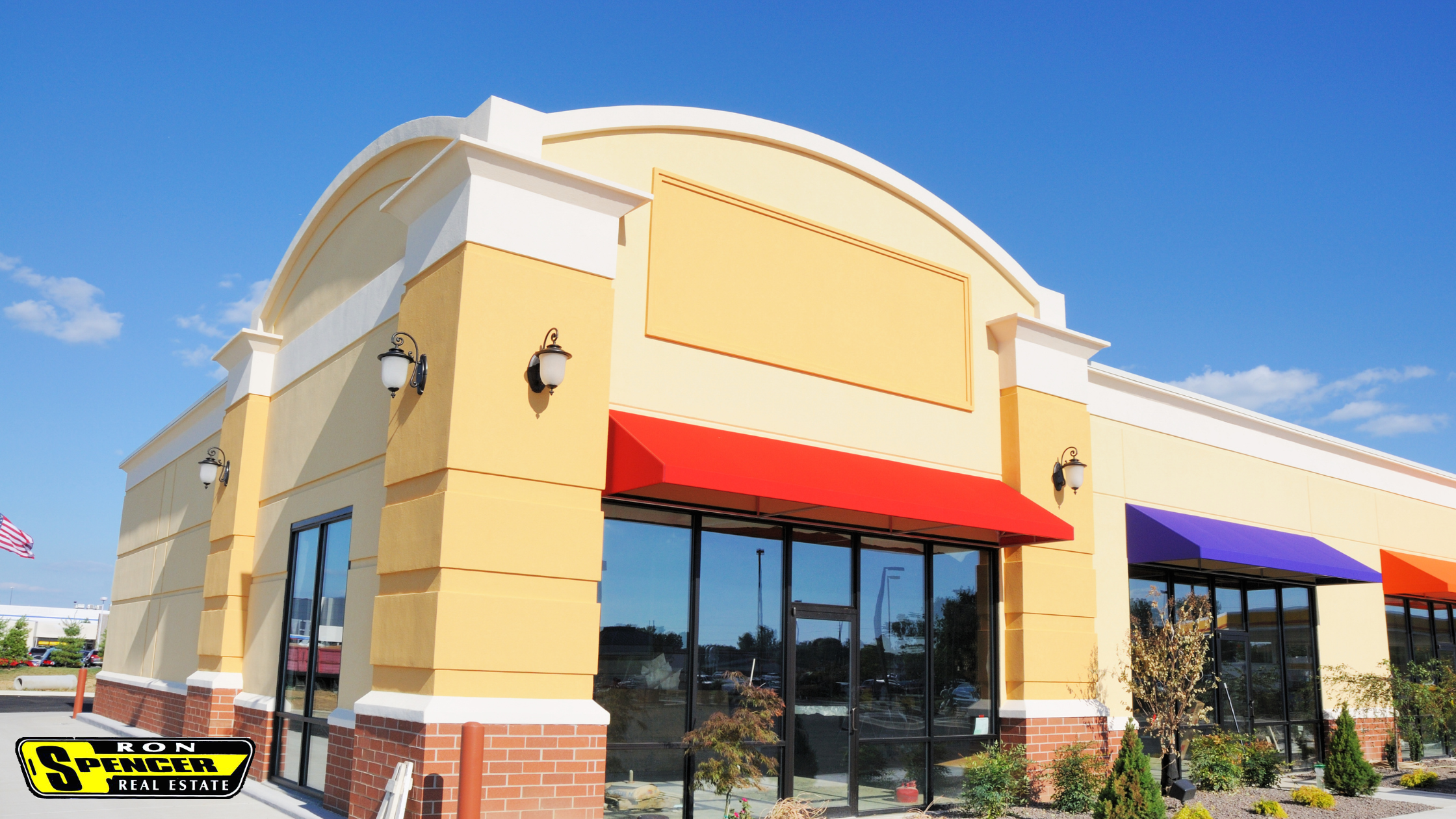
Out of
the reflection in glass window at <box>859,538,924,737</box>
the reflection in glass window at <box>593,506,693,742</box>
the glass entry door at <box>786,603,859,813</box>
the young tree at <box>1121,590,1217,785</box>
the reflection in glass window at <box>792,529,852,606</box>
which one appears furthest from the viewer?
the young tree at <box>1121,590,1217,785</box>

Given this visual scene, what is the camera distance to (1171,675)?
520 inches

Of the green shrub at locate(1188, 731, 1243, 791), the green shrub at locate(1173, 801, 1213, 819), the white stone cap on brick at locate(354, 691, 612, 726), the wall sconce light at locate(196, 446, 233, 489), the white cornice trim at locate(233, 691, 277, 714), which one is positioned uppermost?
the wall sconce light at locate(196, 446, 233, 489)

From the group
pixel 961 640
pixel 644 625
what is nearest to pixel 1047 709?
pixel 961 640

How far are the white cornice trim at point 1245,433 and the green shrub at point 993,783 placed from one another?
551 centimetres

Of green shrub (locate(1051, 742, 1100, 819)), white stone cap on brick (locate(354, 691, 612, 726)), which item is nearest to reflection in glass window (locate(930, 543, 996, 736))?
green shrub (locate(1051, 742, 1100, 819))

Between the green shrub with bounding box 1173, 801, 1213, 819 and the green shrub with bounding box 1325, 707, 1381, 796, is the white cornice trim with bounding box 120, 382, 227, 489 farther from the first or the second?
the green shrub with bounding box 1325, 707, 1381, 796

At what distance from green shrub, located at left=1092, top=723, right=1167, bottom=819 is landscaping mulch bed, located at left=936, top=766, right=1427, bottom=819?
0.91 meters

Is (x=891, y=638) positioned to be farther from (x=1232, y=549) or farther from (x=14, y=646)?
(x=14, y=646)

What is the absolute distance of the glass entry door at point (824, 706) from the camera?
10586 millimetres

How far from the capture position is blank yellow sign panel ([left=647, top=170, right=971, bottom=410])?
1031 cm

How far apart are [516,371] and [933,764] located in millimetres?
6663

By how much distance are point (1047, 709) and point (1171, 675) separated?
206 centimetres

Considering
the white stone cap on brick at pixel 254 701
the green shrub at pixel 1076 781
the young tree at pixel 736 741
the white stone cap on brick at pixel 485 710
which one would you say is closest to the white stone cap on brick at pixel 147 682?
the white stone cap on brick at pixel 254 701

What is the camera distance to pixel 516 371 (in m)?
8.63
